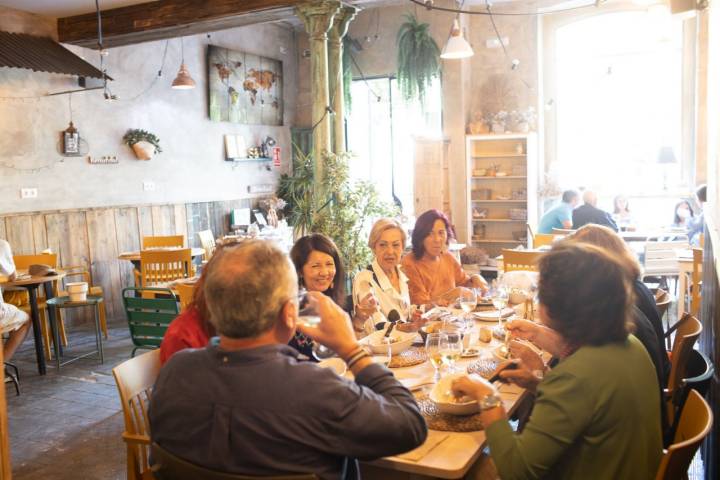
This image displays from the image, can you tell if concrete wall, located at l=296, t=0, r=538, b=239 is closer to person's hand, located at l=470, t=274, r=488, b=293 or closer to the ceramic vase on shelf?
the ceramic vase on shelf

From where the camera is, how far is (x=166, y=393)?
5.24 ft

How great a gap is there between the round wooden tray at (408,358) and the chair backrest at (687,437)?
41.5 inches

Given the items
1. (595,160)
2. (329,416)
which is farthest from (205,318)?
(595,160)

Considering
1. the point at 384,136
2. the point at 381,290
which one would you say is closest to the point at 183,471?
the point at 381,290

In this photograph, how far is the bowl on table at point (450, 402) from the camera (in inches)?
82.0

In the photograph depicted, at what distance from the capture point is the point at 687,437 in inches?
73.0

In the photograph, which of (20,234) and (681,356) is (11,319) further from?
(681,356)

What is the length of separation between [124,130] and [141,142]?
10.2 inches

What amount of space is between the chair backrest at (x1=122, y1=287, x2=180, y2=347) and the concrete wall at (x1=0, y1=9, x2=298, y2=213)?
349 centimetres

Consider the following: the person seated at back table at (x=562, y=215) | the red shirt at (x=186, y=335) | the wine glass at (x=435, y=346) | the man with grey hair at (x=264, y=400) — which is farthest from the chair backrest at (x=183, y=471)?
the person seated at back table at (x=562, y=215)

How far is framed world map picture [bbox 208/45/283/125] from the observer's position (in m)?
10.1

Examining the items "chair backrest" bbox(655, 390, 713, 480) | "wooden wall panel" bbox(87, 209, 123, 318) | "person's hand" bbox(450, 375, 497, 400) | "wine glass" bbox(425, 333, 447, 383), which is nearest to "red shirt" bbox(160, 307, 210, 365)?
"wine glass" bbox(425, 333, 447, 383)

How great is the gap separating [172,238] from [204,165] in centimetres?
209

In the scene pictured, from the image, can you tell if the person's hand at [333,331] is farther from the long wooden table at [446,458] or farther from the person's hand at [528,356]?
the person's hand at [528,356]
